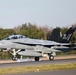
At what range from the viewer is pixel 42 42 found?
42.5 meters

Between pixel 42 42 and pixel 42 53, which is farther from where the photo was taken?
pixel 42 42

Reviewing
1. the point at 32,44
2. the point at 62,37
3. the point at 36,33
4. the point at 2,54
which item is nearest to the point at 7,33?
the point at 36,33

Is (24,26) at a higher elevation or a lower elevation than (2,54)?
higher

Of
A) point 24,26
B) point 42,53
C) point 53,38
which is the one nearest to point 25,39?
point 42,53

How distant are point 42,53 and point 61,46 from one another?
15.0 feet

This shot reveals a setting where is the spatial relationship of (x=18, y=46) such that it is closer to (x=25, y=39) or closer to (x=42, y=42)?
(x=25, y=39)

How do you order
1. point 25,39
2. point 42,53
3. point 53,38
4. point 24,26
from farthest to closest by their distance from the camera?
point 24,26 < point 53,38 < point 25,39 < point 42,53

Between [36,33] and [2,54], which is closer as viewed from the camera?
[2,54]

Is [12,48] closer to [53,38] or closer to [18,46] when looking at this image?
[18,46]

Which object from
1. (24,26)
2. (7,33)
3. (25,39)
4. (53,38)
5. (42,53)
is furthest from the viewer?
(24,26)

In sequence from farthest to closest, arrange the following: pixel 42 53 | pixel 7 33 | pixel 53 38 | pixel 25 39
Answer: pixel 7 33 → pixel 53 38 → pixel 25 39 → pixel 42 53

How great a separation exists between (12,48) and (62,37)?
35.0 feet

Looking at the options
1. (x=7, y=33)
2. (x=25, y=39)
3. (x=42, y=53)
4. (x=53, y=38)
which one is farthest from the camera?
(x=7, y=33)

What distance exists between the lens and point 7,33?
224 feet
